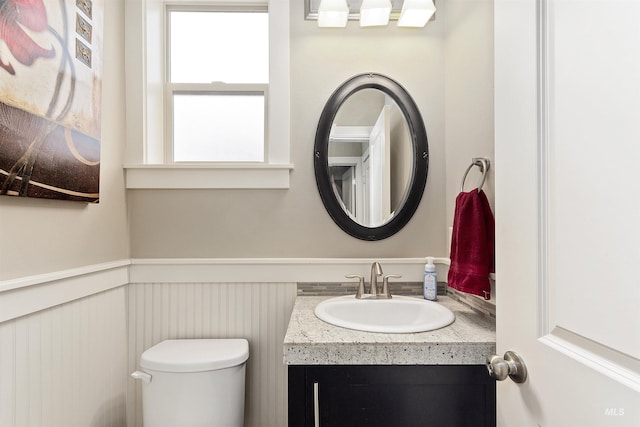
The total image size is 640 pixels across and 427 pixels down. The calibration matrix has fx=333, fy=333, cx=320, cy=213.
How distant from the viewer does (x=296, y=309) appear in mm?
1257

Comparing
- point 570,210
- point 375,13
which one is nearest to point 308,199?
point 375,13

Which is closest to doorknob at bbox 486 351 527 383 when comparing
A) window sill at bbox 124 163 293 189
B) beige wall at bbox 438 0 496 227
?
beige wall at bbox 438 0 496 227

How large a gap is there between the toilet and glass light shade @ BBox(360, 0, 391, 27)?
1447 millimetres

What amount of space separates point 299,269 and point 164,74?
1134mm

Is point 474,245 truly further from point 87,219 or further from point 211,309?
point 87,219

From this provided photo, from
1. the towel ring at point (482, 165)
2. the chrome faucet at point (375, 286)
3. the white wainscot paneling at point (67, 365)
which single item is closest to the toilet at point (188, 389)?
the white wainscot paneling at point (67, 365)

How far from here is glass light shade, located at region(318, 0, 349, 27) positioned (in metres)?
1.37

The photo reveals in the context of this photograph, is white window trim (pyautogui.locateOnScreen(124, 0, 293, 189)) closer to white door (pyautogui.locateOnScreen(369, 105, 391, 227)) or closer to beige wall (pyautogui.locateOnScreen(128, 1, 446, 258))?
beige wall (pyautogui.locateOnScreen(128, 1, 446, 258))

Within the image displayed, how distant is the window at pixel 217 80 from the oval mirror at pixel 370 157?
36cm

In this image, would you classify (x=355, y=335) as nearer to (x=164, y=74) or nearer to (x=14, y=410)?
(x=14, y=410)

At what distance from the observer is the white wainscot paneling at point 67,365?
2.95 feet

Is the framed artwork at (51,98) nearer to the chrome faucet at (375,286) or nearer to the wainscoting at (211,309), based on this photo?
the wainscoting at (211,309)

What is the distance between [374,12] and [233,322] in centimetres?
145

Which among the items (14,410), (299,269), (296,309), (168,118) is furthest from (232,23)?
(14,410)
